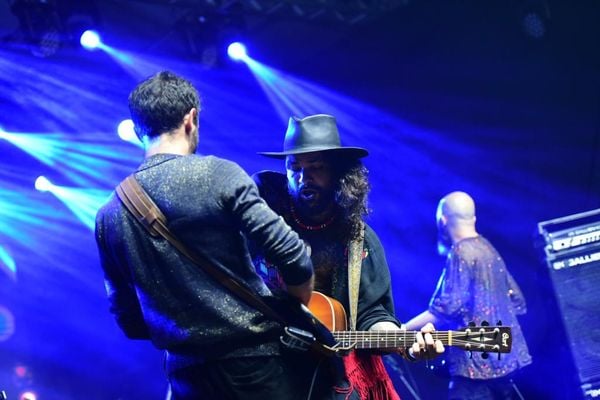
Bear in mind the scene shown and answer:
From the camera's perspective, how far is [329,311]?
309 cm

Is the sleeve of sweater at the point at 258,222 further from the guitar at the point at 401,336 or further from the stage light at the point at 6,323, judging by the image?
the stage light at the point at 6,323

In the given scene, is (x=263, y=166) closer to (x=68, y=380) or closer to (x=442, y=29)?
(x=442, y=29)

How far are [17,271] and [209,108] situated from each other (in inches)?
115

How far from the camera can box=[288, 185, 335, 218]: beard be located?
3402 millimetres

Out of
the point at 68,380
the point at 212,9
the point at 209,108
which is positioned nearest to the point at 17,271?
the point at 68,380

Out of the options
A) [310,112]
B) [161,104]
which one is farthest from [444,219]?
[161,104]

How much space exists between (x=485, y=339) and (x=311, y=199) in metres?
1.02

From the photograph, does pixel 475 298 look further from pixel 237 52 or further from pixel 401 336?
pixel 237 52

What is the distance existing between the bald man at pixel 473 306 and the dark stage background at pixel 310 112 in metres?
1.82

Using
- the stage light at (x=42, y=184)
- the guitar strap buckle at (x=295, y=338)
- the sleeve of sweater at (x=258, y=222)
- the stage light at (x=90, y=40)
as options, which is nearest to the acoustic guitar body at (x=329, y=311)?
the guitar strap buckle at (x=295, y=338)

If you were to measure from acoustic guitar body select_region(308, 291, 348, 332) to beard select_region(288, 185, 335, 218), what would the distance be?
46cm

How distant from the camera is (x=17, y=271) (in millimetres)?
8312

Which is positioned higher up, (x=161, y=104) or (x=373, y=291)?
(x=161, y=104)

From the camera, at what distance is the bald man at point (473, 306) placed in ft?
17.0
